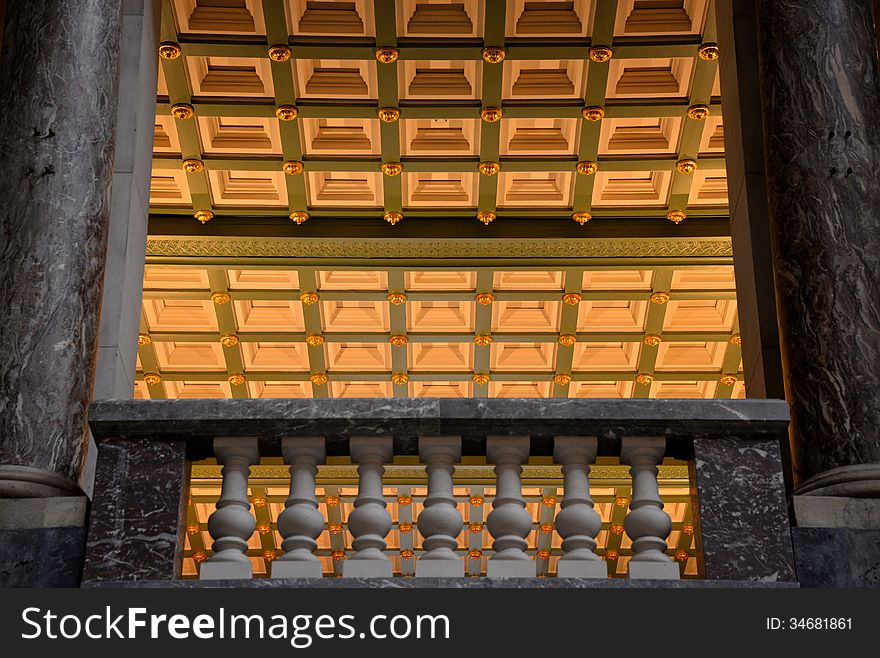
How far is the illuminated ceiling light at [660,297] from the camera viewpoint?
1595 cm

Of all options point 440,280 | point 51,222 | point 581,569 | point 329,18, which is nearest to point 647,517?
point 581,569

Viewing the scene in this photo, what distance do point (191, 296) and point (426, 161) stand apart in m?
3.65

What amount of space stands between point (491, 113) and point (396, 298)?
332 centimetres

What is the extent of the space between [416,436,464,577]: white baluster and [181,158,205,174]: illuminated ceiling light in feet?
28.8

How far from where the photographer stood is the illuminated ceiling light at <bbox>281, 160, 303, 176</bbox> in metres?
14.0

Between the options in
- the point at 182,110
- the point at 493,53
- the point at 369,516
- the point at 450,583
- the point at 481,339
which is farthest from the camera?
the point at 481,339

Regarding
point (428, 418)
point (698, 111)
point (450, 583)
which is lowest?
point (450, 583)

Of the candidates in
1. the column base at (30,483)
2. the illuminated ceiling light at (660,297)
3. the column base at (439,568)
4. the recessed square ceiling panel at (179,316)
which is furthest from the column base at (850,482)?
the recessed square ceiling panel at (179,316)

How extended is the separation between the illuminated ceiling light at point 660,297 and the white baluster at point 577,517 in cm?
1031

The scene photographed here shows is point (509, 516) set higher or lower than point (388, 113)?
lower

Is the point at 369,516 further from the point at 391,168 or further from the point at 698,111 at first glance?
the point at 391,168

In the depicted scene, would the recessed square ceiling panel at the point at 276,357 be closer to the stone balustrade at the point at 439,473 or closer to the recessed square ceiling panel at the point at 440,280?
the recessed square ceiling panel at the point at 440,280

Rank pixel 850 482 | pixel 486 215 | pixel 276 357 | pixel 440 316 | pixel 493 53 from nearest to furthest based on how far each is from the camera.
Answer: pixel 850 482
pixel 493 53
pixel 486 215
pixel 440 316
pixel 276 357

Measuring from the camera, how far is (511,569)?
5418 mm
